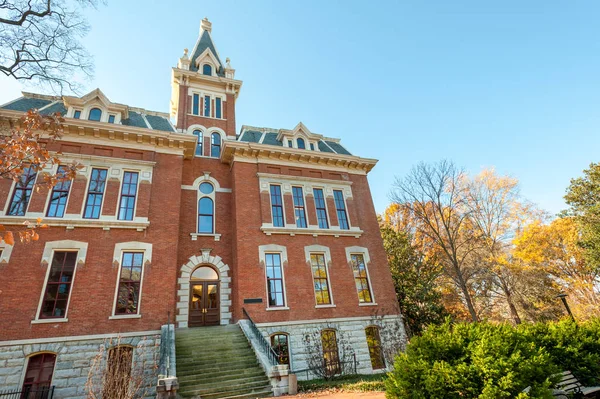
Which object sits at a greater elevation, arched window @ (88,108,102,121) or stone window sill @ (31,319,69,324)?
arched window @ (88,108,102,121)

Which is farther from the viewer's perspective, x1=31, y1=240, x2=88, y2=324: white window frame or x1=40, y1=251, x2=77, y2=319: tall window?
x1=40, y1=251, x2=77, y2=319: tall window

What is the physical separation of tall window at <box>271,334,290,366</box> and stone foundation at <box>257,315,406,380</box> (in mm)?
205

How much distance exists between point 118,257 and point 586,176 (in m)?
30.5

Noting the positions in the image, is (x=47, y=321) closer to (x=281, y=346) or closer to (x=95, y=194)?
(x=95, y=194)

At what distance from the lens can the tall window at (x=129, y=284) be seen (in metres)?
12.4

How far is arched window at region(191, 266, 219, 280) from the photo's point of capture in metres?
15.1

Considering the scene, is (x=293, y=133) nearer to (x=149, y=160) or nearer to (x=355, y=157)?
(x=355, y=157)

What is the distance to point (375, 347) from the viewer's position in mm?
15227

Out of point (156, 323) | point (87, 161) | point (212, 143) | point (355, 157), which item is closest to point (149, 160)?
point (87, 161)

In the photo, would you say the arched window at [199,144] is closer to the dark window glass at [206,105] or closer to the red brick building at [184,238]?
the red brick building at [184,238]

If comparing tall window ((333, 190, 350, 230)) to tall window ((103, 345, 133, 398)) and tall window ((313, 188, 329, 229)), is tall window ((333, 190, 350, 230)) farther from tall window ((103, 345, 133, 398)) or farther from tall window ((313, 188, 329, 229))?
tall window ((103, 345, 133, 398))

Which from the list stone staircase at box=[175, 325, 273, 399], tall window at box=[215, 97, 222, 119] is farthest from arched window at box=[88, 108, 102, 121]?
stone staircase at box=[175, 325, 273, 399]

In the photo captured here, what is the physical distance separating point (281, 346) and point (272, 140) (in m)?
12.8

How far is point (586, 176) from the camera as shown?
20.6m
